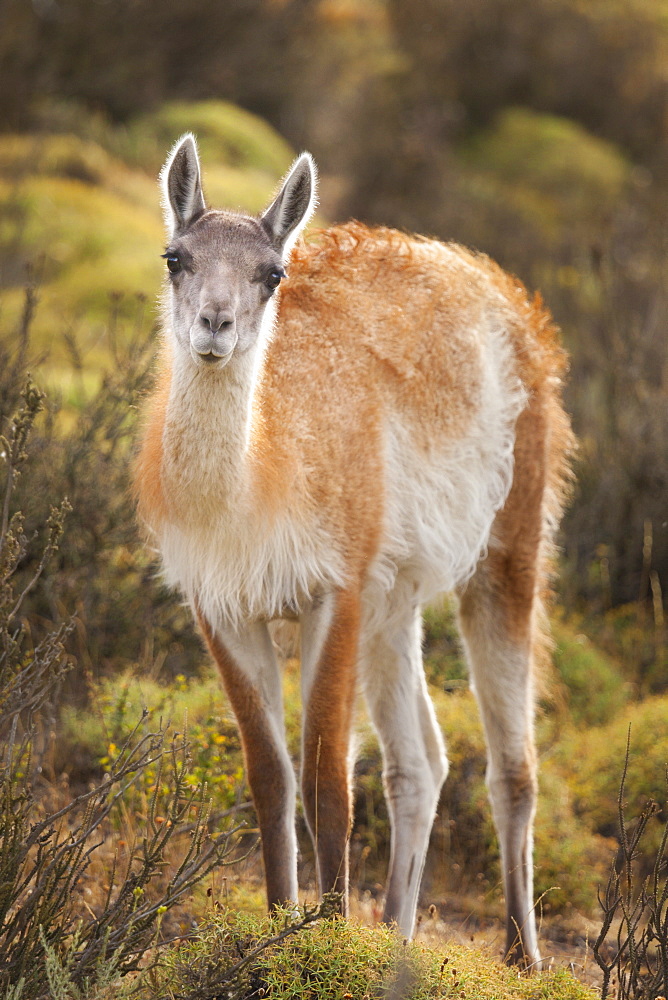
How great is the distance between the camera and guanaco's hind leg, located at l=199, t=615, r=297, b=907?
140 inches

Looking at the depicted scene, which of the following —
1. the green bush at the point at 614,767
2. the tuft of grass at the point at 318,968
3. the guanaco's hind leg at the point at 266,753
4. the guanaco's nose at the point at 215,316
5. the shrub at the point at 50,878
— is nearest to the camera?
the shrub at the point at 50,878

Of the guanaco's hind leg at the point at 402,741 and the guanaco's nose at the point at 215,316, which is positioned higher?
the guanaco's nose at the point at 215,316

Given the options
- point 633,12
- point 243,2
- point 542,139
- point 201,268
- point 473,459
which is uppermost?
point 633,12

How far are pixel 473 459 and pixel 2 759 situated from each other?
2.05 m

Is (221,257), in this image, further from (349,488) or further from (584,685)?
(584,685)

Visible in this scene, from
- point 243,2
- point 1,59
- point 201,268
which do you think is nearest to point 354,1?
point 243,2

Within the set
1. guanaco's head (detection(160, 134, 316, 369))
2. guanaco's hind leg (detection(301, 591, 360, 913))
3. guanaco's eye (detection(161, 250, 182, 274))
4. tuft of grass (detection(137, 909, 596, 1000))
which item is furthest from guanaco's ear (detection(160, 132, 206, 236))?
tuft of grass (detection(137, 909, 596, 1000))

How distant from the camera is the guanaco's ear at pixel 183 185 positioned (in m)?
3.45

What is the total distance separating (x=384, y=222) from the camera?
15977mm

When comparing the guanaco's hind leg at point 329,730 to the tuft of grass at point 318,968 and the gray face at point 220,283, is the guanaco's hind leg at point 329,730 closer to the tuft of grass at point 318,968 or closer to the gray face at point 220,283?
the tuft of grass at point 318,968

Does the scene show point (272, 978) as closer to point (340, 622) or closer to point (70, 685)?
point (340, 622)

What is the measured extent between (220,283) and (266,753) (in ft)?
4.72

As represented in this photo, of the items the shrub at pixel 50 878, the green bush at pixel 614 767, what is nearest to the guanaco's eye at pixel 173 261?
the shrub at pixel 50 878

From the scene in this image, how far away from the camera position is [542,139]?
21.5m
